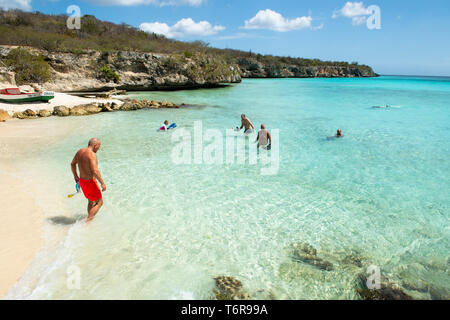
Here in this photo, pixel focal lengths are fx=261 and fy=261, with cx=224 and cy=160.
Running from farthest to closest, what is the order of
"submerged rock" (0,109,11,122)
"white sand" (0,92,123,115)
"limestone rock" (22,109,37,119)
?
"white sand" (0,92,123,115)
"limestone rock" (22,109,37,119)
"submerged rock" (0,109,11,122)

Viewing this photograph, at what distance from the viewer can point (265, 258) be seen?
15.6 feet

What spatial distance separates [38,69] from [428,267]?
34.3 metres

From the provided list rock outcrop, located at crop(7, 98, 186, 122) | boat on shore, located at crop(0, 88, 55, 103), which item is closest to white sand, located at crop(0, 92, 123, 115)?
boat on shore, located at crop(0, 88, 55, 103)

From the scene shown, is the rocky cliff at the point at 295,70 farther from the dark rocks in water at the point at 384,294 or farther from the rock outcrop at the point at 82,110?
the dark rocks in water at the point at 384,294

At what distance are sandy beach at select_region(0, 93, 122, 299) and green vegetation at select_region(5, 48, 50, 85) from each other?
58.5ft

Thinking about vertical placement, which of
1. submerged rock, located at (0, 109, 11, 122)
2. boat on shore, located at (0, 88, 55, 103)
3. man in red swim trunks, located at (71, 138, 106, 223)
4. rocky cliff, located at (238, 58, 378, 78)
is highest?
rocky cliff, located at (238, 58, 378, 78)

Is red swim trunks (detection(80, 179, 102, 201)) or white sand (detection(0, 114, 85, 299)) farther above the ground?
red swim trunks (detection(80, 179, 102, 201))

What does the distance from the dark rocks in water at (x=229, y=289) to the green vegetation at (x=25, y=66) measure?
1241 inches

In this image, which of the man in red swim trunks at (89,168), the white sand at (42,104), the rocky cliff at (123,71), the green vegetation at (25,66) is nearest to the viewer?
the man in red swim trunks at (89,168)

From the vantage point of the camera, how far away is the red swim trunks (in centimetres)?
507

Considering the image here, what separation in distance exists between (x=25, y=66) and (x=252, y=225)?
Result: 1232 inches

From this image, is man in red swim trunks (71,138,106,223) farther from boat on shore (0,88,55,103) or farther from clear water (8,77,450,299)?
boat on shore (0,88,55,103)

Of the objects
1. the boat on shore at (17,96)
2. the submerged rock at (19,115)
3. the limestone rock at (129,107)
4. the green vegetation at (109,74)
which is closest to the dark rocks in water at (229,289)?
the submerged rock at (19,115)

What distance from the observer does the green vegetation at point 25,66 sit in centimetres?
2605
